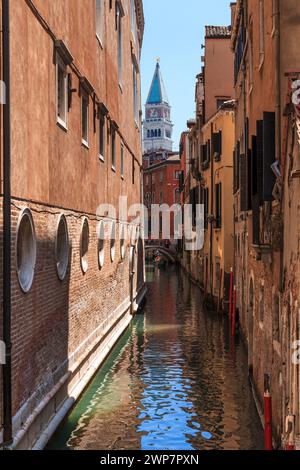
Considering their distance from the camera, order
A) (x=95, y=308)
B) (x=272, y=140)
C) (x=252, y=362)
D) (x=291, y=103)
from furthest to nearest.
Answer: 1. (x=95, y=308)
2. (x=252, y=362)
3. (x=272, y=140)
4. (x=291, y=103)

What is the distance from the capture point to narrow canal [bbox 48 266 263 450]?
10.3m

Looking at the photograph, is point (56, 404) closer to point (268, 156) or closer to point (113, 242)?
point (268, 156)

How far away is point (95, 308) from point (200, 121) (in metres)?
21.1

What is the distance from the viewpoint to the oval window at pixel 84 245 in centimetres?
1395

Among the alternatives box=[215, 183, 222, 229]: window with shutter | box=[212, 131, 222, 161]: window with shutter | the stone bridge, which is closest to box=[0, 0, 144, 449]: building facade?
box=[212, 131, 222, 161]: window with shutter

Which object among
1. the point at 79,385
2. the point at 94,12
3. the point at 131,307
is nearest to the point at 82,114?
the point at 94,12

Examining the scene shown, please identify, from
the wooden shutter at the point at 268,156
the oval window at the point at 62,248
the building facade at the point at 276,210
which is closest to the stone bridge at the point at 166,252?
the building facade at the point at 276,210

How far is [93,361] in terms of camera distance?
1475 centimetres

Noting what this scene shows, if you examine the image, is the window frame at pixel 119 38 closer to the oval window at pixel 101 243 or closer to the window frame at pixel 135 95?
the window frame at pixel 135 95

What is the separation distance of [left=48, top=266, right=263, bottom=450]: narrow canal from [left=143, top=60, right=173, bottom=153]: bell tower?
432ft

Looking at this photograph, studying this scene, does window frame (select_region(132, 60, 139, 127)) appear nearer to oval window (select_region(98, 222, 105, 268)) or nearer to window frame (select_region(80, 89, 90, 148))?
oval window (select_region(98, 222, 105, 268))

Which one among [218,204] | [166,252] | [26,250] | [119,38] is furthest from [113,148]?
[166,252]

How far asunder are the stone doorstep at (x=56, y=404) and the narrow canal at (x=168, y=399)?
24cm

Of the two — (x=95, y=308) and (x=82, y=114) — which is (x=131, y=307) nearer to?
(x=95, y=308)
